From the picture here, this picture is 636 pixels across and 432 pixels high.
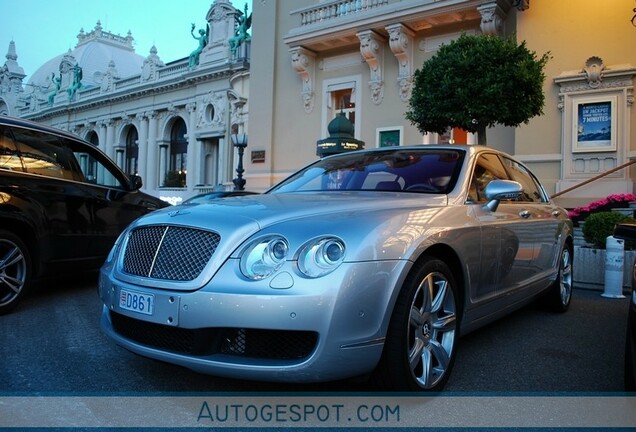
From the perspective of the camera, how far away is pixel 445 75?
10.1 metres

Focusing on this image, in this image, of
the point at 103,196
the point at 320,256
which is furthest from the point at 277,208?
the point at 103,196

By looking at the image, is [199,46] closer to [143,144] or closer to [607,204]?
[143,144]

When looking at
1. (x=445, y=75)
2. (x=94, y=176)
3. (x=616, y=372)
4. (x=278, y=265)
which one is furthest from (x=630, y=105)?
(x=278, y=265)

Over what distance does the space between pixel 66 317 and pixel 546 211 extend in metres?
4.37

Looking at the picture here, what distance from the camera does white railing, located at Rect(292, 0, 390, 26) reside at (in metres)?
16.1

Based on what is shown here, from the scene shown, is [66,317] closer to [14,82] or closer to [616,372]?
[616,372]

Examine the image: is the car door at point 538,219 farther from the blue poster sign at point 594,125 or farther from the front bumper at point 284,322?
the blue poster sign at point 594,125

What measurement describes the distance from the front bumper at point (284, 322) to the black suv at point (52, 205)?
115 inches

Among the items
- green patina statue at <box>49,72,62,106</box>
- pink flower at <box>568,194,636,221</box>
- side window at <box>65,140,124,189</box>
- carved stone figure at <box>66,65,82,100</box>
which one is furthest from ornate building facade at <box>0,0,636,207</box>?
green patina statue at <box>49,72,62,106</box>

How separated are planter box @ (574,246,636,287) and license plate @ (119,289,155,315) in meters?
6.33

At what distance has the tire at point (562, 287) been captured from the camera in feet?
16.5

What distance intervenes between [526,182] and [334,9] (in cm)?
1388

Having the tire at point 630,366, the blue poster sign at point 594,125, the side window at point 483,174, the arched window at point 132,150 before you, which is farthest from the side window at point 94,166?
the arched window at point 132,150

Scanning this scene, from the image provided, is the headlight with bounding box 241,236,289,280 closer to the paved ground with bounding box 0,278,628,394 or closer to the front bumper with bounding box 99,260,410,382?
the front bumper with bounding box 99,260,410,382
